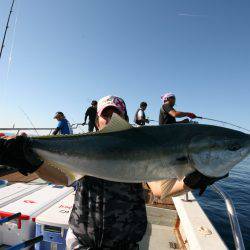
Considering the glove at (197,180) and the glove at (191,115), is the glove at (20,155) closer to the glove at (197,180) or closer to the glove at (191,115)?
the glove at (197,180)

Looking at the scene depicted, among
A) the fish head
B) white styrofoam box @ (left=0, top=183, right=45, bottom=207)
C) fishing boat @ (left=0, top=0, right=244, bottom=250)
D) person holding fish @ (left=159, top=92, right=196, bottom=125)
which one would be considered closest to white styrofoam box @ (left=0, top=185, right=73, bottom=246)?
fishing boat @ (left=0, top=0, right=244, bottom=250)

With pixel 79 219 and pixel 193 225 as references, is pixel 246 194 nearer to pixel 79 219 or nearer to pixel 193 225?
pixel 193 225

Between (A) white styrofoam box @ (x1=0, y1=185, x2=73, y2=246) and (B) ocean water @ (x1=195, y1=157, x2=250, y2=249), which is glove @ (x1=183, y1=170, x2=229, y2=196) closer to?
(A) white styrofoam box @ (x1=0, y1=185, x2=73, y2=246)

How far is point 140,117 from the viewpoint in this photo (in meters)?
9.22

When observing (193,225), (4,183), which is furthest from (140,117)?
(193,225)

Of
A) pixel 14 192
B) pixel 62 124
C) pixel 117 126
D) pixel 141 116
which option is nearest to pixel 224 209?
pixel 141 116

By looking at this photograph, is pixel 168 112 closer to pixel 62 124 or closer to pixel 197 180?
pixel 62 124

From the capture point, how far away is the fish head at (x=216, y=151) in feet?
7.78

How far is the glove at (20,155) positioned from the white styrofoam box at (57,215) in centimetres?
186

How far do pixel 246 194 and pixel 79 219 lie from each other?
16.8m

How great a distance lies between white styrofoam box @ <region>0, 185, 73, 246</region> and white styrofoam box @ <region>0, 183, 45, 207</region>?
0.18 metres

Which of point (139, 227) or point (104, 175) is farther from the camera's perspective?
point (139, 227)

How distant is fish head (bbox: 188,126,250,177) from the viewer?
2.37 m

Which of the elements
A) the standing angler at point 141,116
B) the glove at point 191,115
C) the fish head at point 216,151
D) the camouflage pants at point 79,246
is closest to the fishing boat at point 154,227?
the camouflage pants at point 79,246
